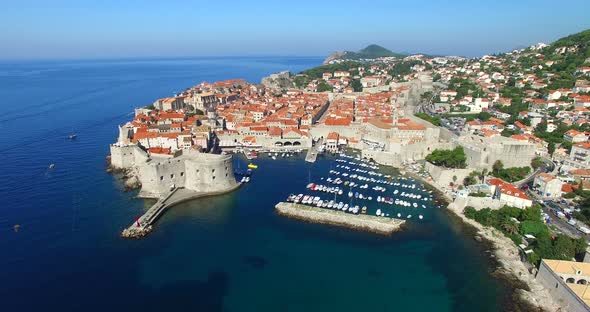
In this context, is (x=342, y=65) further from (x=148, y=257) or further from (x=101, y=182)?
(x=148, y=257)

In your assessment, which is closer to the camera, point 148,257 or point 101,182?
point 148,257

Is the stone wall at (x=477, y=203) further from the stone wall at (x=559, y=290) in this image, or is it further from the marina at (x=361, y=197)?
the stone wall at (x=559, y=290)

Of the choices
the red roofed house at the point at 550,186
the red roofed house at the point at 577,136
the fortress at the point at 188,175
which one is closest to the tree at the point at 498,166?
the red roofed house at the point at 550,186

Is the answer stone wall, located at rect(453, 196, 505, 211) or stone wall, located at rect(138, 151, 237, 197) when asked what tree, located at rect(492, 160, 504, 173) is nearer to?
stone wall, located at rect(453, 196, 505, 211)

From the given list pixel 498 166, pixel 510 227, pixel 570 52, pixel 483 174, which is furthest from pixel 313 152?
pixel 570 52

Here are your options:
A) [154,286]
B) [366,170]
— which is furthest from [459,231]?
[154,286]

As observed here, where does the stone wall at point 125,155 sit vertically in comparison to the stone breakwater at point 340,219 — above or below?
above
